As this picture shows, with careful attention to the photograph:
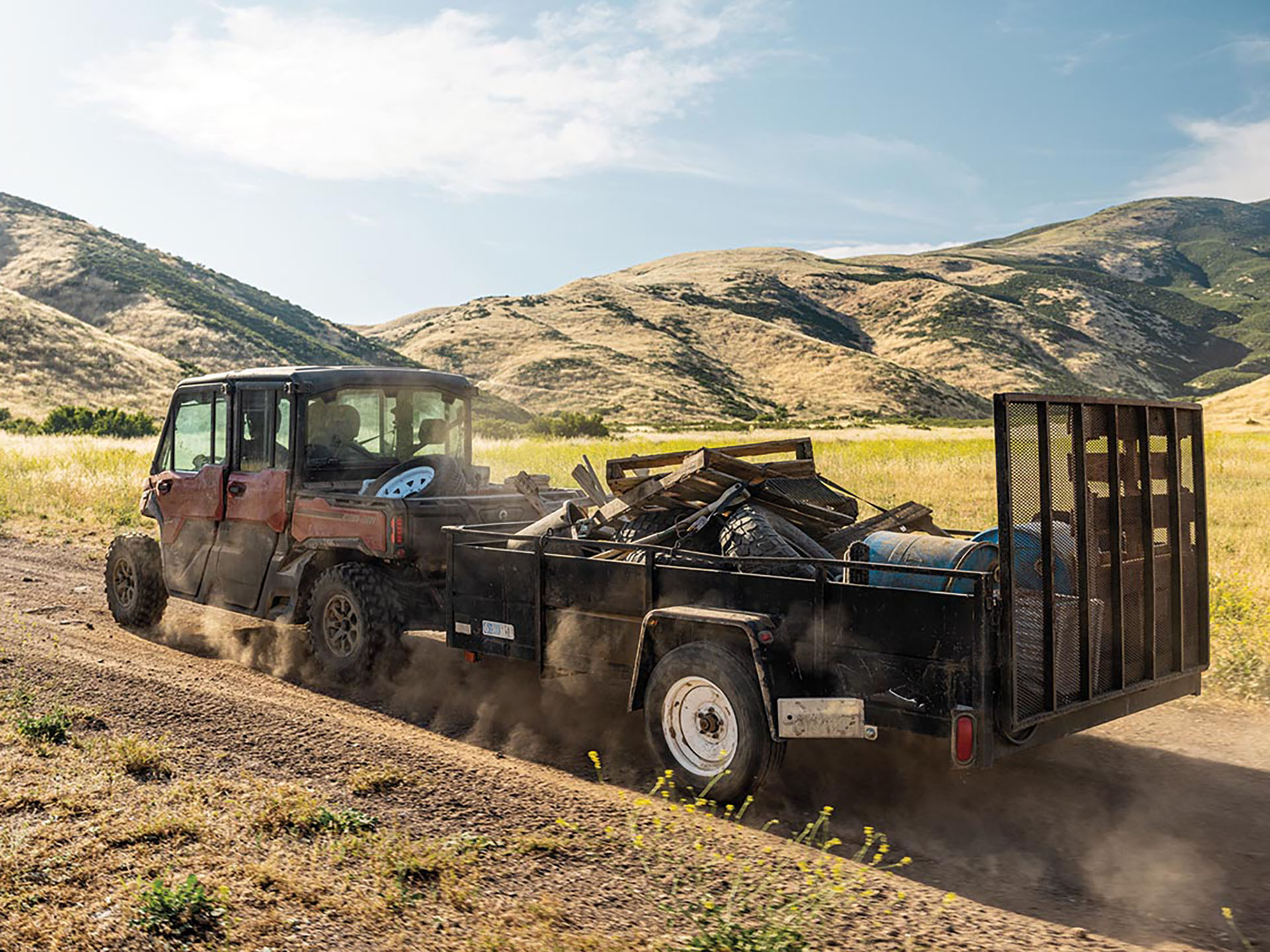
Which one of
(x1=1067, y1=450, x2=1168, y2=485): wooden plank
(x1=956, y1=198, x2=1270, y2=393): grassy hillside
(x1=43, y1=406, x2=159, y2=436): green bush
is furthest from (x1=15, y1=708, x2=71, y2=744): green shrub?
(x1=956, y1=198, x2=1270, y2=393): grassy hillside

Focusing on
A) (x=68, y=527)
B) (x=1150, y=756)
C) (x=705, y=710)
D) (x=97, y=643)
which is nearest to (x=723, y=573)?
(x=705, y=710)

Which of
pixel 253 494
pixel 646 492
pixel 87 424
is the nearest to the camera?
pixel 646 492

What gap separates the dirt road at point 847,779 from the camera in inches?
166

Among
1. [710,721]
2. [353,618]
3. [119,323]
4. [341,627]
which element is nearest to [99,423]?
[119,323]

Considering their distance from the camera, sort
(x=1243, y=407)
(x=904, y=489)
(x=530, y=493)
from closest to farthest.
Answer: (x=530, y=493)
(x=904, y=489)
(x=1243, y=407)

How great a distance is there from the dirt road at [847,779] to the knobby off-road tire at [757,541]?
1193 mm

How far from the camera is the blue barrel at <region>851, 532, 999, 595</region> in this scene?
513 cm

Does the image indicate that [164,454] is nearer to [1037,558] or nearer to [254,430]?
[254,430]

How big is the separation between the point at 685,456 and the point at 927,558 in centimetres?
232

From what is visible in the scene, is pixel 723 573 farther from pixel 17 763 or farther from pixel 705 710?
pixel 17 763

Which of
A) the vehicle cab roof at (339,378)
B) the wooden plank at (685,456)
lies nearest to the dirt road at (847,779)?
the wooden plank at (685,456)

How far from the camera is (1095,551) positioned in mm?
5066

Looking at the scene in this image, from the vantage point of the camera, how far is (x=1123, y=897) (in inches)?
171

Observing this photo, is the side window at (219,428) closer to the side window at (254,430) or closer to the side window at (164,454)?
the side window at (254,430)
